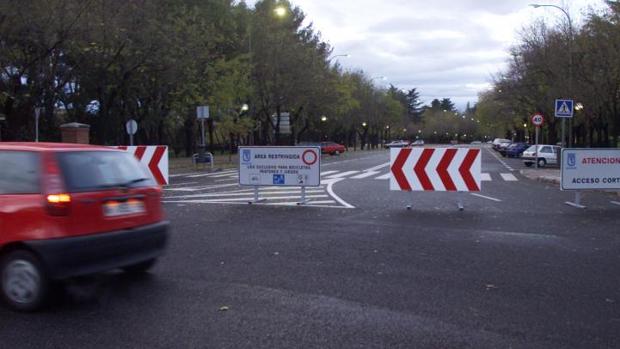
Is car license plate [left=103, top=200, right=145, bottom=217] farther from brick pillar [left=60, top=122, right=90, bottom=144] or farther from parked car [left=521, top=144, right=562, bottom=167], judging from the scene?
parked car [left=521, top=144, right=562, bottom=167]

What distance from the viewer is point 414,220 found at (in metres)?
11.9

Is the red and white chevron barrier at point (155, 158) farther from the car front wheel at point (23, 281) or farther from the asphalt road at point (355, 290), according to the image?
the car front wheel at point (23, 281)

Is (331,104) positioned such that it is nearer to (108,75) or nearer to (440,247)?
(108,75)

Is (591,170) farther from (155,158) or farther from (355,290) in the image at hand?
(155,158)

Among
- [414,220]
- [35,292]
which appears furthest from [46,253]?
[414,220]

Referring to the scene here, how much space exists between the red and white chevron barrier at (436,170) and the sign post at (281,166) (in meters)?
1.91

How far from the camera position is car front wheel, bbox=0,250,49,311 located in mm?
5742

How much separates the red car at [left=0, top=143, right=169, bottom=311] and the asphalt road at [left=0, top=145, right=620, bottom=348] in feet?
1.15

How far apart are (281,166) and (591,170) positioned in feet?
23.6

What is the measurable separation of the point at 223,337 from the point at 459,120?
171 m

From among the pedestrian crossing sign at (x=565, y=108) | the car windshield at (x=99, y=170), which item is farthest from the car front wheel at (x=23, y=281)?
the pedestrian crossing sign at (x=565, y=108)

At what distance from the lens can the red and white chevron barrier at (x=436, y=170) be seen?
13805 millimetres

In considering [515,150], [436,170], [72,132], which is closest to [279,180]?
[436,170]

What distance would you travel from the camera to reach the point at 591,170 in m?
14.3
